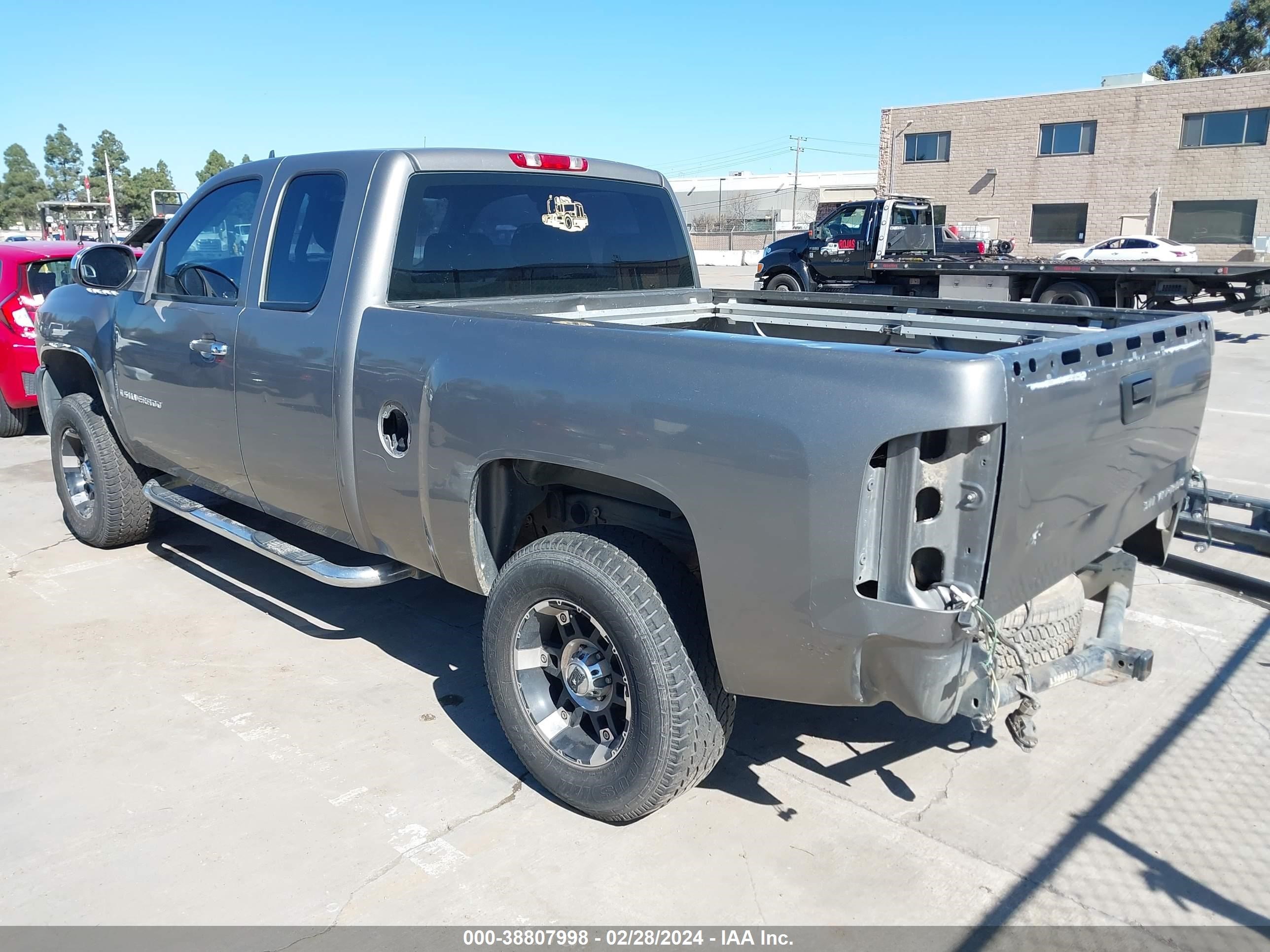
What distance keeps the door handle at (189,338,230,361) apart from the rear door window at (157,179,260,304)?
0.62 feet

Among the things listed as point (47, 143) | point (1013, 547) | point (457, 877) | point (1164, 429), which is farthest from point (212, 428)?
point (47, 143)

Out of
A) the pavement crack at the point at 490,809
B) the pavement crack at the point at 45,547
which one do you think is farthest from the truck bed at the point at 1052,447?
the pavement crack at the point at 45,547

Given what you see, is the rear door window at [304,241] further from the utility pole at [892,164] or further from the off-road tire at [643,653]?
the utility pole at [892,164]

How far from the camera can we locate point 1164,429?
3158 millimetres

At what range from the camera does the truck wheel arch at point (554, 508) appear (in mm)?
3188

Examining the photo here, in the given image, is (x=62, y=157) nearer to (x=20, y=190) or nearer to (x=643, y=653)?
(x=20, y=190)

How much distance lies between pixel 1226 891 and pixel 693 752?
1612 millimetres

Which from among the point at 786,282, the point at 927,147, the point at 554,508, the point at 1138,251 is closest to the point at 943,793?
the point at 554,508

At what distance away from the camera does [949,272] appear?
15.9 meters

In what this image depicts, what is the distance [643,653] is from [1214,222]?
43722 millimetres

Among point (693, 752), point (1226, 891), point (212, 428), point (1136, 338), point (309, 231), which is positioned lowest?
point (1226, 891)

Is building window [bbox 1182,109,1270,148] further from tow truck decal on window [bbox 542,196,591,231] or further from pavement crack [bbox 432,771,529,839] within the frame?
pavement crack [bbox 432,771,529,839]

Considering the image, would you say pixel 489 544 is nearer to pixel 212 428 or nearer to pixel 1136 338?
pixel 212 428

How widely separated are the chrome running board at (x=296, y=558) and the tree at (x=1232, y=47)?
217 feet
